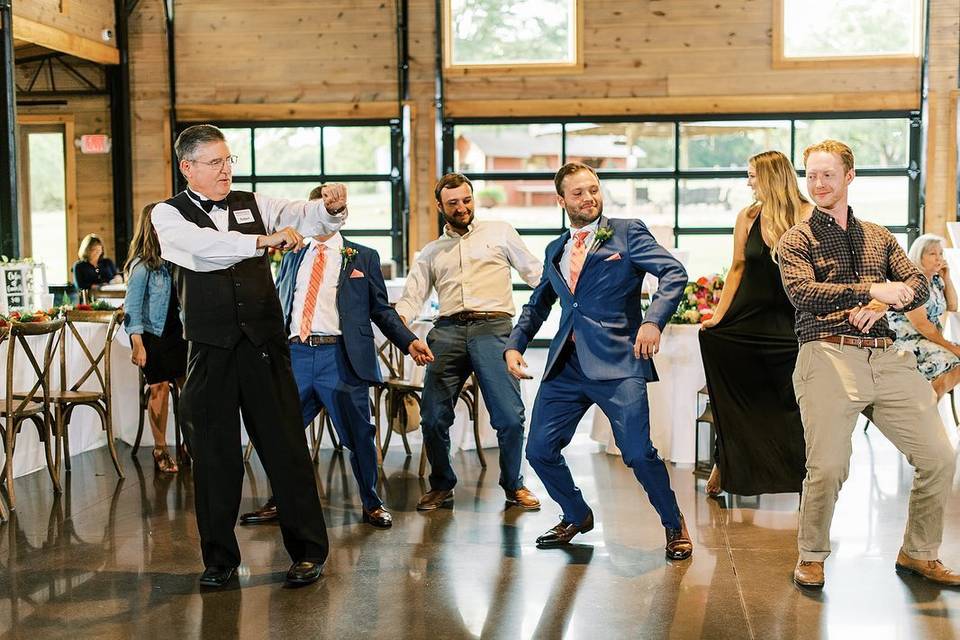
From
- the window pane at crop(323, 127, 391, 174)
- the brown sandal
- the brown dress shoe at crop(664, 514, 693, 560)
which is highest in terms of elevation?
the window pane at crop(323, 127, 391, 174)

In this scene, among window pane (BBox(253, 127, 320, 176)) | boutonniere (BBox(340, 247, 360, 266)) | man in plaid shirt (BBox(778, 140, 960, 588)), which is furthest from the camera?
window pane (BBox(253, 127, 320, 176))

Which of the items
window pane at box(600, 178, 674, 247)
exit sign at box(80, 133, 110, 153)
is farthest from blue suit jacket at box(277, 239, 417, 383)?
exit sign at box(80, 133, 110, 153)

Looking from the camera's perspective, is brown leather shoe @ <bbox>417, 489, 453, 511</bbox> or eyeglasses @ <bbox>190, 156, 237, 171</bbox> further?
brown leather shoe @ <bbox>417, 489, 453, 511</bbox>

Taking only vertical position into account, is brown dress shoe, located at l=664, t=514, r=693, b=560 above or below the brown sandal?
above

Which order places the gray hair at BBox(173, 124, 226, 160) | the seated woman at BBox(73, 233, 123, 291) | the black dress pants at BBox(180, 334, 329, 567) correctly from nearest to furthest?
the gray hair at BBox(173, 124, 226, 160), the black dress pants at BBox(180, 334, 329, 567), the seated woman at BBox(73, 233, 123, 291)

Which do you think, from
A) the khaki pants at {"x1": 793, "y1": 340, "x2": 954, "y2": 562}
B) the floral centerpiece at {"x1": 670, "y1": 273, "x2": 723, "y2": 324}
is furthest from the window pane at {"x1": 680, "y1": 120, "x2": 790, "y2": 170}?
the khaki pants at {"x1": 793, "y1": 340, "x2": 954, "y2": 562}

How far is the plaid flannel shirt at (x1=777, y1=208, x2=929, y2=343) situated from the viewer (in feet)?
13.0

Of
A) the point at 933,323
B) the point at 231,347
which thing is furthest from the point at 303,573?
the point at 933,323

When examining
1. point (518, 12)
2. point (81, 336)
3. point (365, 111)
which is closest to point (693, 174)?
point (518, 12)

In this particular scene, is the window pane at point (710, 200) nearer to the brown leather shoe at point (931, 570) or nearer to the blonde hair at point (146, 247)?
the blonde hair at point (146, 247)

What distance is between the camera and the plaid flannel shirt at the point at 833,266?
3973 millimetres

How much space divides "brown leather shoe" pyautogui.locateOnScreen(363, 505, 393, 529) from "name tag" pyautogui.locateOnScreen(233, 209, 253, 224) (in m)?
1.67

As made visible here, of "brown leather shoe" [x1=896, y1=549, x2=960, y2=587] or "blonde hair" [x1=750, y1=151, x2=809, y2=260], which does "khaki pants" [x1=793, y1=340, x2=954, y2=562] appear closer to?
"brown leather shoe" [x1=896, y1=549, x2=960, y2=587]

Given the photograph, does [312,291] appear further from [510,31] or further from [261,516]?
[510,31]
